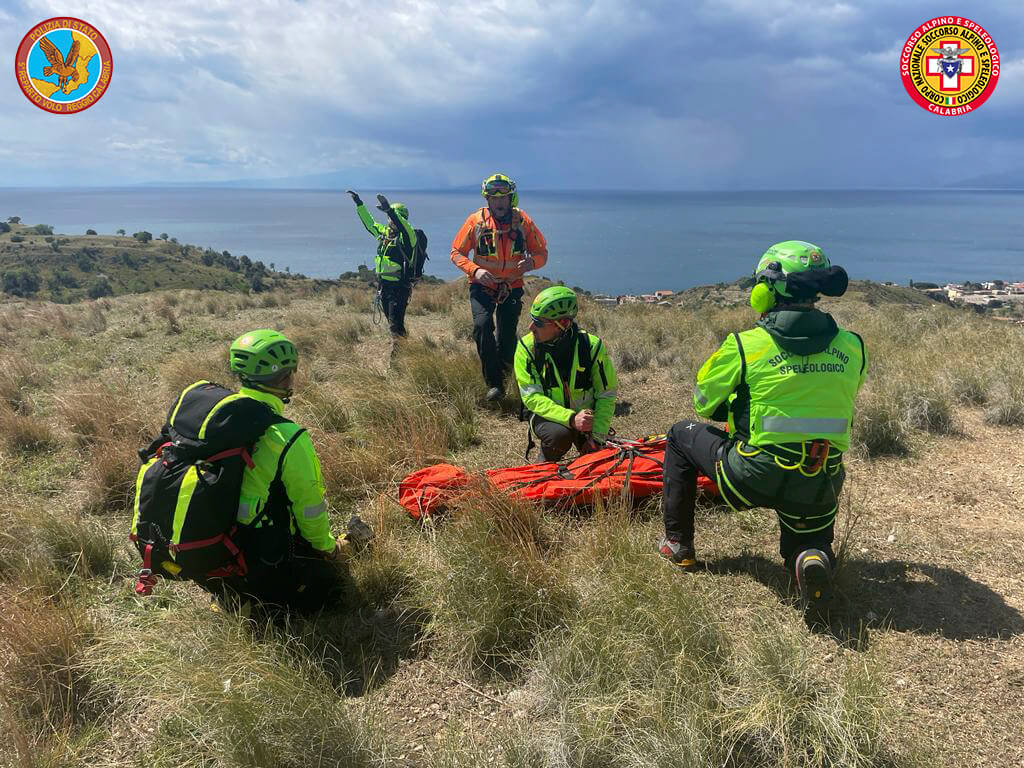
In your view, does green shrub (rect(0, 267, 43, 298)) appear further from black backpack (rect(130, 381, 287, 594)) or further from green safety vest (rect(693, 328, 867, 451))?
green safety vest (rect(693, 328, 867, 451))

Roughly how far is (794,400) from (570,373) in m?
1.99

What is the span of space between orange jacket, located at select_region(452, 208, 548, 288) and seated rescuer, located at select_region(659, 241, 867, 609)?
3.77 meters

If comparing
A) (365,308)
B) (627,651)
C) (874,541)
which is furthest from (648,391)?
(365,308)

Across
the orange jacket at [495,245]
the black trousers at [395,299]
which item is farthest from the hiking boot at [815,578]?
the black trousers at [395,299]

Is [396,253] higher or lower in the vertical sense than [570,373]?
higher

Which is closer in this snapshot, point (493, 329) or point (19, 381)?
point (493, 329)

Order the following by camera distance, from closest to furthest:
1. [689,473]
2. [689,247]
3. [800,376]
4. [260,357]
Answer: [800,376]
[260,357]
[689,473]
[689,247]

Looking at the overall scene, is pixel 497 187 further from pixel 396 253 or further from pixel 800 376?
pixel 800 376

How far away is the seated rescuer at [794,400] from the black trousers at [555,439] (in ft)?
5.19

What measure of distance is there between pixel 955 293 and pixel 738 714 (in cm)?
2894

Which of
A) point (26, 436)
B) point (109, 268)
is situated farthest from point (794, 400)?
point (109, 268)

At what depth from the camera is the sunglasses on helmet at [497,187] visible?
19.4 ft

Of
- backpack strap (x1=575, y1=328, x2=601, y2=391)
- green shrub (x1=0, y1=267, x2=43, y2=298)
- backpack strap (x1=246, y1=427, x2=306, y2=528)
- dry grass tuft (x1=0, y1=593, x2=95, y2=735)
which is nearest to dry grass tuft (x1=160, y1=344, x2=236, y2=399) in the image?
dry grass tuft (x1=0, y1=593, x2=95, y2=735)

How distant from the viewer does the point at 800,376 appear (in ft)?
8.30
